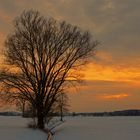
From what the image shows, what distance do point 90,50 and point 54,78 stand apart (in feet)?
18.4

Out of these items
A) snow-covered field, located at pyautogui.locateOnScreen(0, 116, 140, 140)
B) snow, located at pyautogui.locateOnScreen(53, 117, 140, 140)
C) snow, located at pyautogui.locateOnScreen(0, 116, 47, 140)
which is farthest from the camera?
snow, located at pyautogui.locateOnScreen(53, 117, 140, 140)

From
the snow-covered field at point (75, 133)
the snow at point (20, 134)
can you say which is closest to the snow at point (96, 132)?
the snow-covered field at point (75, 133)

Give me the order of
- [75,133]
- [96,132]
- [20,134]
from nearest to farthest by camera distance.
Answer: [20,134] < [75,133] < [96,132]

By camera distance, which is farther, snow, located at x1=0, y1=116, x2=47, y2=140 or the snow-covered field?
the snow-covered field

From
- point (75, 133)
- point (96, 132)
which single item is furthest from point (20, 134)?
point (96, 132)

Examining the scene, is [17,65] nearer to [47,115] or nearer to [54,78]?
[54,78]

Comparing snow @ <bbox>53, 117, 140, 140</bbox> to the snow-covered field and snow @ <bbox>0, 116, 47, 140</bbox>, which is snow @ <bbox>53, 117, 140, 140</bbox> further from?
A: snow @ <bbox>0, 116, 47, 140</bbox>

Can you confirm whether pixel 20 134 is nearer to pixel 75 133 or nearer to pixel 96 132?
pixel 75 133

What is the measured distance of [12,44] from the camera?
1802 inches

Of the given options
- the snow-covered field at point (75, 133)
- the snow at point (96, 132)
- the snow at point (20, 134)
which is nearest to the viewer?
the snow at point (20, 134)

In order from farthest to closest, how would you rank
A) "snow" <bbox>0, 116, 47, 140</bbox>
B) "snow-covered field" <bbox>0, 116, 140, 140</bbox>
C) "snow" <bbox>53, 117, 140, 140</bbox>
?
1. "snow" <bbox>53, 117, 140, 140</bbox>
2. "snow-covered field" <bbox>0, 116, 140, 140</bbox>
3. "snow" <bbox>0, 116, 47, 140</bbox>

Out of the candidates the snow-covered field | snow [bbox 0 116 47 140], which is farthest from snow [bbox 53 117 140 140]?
snow [bbox 0 116 47 140]

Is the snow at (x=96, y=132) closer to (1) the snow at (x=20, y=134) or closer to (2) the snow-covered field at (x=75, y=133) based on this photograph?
(2) the snow-covered field at (x=75, y=133)

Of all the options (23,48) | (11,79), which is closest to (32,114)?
(11,79)
